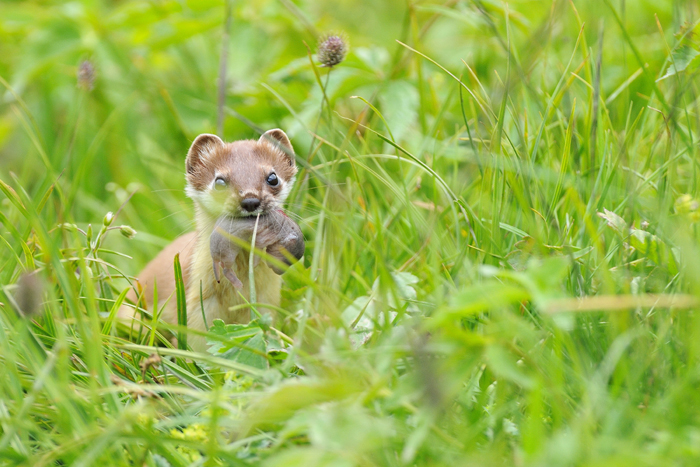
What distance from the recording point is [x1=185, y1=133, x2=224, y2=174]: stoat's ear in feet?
13.5

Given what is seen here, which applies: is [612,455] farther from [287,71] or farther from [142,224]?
[142,224]

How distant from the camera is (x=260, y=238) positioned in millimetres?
3463

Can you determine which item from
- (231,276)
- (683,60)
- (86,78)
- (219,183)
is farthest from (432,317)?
(86,78)

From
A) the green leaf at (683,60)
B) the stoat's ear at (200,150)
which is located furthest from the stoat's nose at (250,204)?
the green leaf at (683,60)

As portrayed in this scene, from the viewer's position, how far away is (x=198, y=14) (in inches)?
274

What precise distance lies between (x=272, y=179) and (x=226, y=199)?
0.34 meters

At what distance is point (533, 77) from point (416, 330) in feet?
12.4

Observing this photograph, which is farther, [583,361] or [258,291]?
[258,291]

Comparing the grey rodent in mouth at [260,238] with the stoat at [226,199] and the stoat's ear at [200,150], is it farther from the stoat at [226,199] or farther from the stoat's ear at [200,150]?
the stoat's ear at [200,150]

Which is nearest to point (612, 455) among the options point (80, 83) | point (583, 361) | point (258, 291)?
point (583, 361)

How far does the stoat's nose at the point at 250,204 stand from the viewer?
3592 millimetres

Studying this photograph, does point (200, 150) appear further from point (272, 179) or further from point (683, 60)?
point (683, 60)

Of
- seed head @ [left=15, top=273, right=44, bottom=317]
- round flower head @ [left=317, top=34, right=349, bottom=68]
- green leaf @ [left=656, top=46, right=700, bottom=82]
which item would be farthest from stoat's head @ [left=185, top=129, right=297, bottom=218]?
green leaf @ [left=656, top=46, right=700, bottom=82]

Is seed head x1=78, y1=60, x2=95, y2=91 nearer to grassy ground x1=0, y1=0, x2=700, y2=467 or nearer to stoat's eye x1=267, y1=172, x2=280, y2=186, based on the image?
grassy ground x1=0, y1=0, x2=700, y2=467
